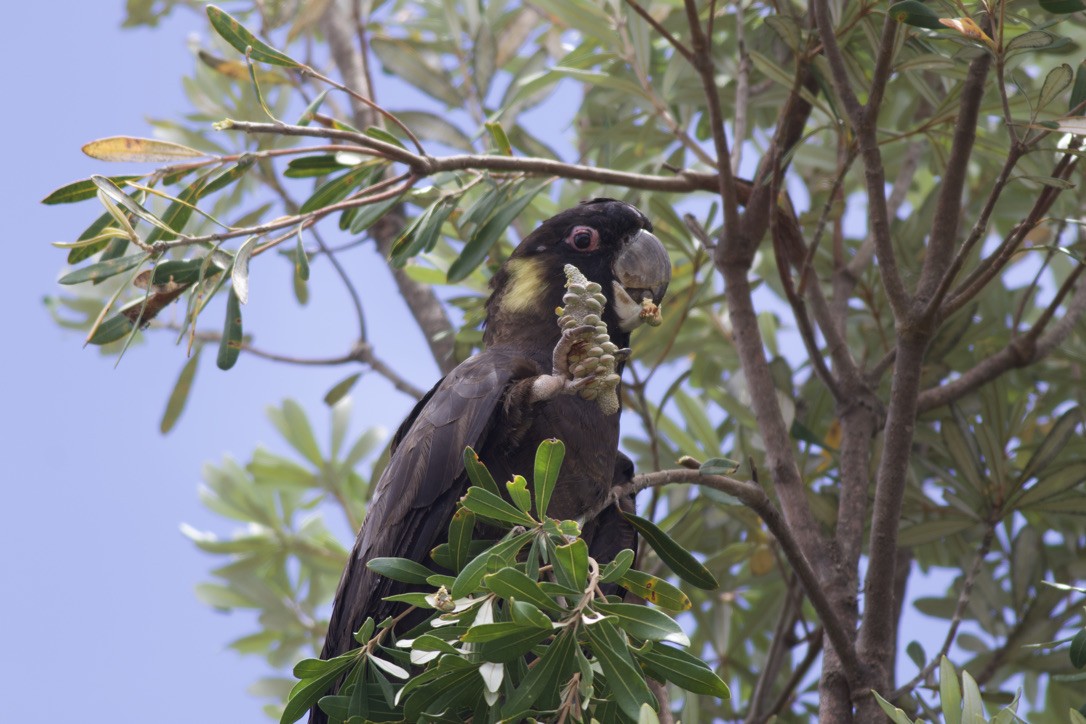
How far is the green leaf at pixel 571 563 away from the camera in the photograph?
178cm

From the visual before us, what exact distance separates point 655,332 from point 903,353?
155 centimetres

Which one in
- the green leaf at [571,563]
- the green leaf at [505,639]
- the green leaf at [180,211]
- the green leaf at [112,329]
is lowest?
the green leaf at [505,639]

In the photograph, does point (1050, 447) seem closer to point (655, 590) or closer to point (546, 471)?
point (655, 590)

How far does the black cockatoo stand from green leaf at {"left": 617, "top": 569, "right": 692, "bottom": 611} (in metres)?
0.64

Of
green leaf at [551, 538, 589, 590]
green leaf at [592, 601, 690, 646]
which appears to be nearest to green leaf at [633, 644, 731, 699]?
green leaf at [592, 601, 690, 646]

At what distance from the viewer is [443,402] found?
288cm

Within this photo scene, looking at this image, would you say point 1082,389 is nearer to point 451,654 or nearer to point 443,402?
point 443,402

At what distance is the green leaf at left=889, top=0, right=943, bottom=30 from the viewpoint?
222 cm

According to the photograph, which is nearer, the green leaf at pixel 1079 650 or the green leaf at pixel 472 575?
the green leaf at pixel 472 575

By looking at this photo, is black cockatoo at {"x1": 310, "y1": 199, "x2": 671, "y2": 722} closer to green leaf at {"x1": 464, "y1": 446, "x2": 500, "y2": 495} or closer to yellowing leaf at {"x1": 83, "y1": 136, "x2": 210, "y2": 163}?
green leaf at {"x1": 464, "y1": 446, "x2": 500, "y2": 495}

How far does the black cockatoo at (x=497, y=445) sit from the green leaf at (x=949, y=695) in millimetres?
975

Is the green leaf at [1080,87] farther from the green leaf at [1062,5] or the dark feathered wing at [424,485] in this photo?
the dark feathered wing at [424,485]

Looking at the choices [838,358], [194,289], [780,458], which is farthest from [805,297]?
[194,289]

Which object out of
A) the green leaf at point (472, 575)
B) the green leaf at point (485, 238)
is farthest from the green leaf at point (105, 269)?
the green leaf at point (472, 575)
